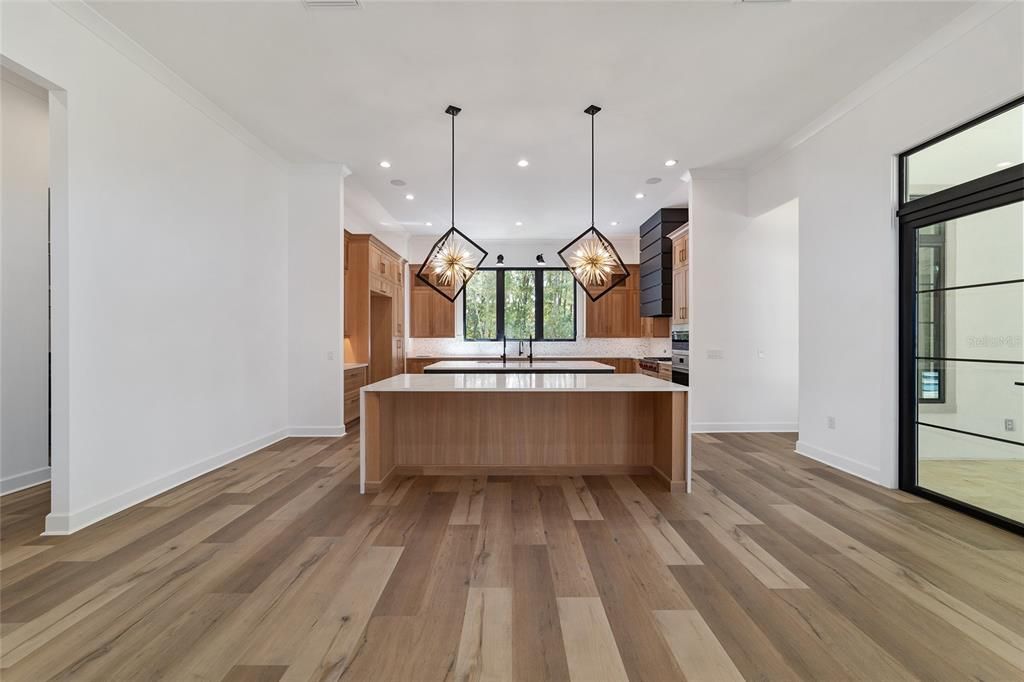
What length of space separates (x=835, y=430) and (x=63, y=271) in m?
5.88

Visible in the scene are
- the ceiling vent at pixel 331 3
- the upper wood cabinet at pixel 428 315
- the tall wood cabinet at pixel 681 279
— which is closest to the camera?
the ceiling vent at pixel 331 3

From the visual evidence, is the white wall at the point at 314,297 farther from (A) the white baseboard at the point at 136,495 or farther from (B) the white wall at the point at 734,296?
(B) the white wall at the point at 734,296

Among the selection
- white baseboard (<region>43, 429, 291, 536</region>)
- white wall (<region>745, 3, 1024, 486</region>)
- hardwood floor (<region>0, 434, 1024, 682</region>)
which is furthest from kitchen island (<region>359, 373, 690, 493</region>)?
white wall (<region>745, 3, 1024, 486</region>)

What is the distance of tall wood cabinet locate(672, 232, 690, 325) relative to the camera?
628cm

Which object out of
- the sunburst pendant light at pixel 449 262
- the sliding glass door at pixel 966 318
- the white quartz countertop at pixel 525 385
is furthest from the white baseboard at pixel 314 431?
the sliding glass door at pixel 966 318

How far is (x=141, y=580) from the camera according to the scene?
223cm

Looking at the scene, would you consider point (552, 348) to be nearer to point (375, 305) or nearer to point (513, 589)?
point (375, 305)

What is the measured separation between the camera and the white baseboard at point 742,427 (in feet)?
19.0

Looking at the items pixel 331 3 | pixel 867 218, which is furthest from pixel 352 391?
pixel 867 218

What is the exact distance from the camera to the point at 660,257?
720 centimetres

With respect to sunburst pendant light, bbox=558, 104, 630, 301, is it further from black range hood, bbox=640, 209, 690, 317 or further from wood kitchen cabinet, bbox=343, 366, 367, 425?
wood kitchen cabinet, bbox=343, 366, 367, 425

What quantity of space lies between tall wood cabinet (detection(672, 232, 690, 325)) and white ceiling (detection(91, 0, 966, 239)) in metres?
1.28

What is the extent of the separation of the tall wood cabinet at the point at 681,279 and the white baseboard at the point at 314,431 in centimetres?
458

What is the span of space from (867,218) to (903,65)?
1083mm
